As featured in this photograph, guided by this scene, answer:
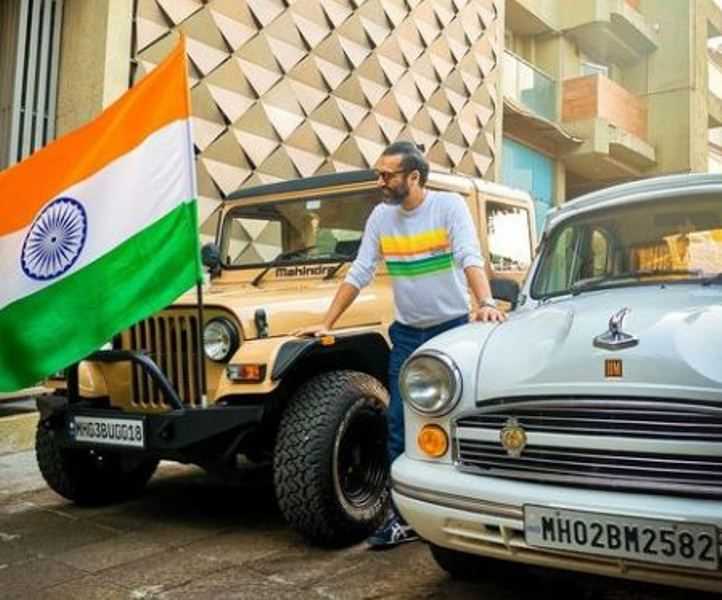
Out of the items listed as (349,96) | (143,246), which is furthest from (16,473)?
(349,96)

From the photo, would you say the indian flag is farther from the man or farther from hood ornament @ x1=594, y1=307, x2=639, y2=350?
hood ornament @ x1=594, y1=307, x2=639, y2=350

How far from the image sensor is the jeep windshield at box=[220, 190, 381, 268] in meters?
4.61

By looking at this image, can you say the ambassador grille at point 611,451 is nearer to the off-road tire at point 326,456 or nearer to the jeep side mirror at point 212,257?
the off-road tire at point 326,456

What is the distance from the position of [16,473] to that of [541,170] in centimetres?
1533

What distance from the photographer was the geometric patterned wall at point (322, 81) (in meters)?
9.33

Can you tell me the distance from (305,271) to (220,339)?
104 centimetres

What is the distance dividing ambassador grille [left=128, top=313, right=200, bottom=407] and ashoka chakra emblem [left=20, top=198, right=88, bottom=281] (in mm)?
519

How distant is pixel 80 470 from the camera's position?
4.35 metres

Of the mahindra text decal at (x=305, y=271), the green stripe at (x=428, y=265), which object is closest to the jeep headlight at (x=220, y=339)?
the green stripe at (x=428, y=265)

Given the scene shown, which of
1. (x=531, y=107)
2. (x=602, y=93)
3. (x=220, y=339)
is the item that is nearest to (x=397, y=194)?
(x=220, y=339)

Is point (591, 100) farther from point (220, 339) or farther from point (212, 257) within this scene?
point (220, 339)

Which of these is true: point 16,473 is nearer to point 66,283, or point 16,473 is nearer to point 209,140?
point 66,283

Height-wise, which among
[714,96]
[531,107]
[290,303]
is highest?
[714,96]

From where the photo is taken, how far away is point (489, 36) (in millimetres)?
15680
